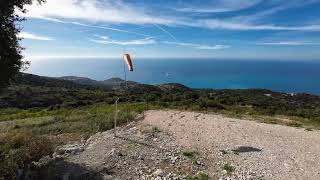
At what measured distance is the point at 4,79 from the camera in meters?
13.5

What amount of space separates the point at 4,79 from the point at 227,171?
8204 mm

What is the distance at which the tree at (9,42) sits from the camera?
13.0 m

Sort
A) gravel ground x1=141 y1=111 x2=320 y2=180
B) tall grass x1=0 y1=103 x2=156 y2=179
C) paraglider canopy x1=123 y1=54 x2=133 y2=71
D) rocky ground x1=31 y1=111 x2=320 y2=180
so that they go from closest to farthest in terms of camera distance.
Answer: tall grass x1=0 y1=103 x2=156 y2=179
rocky ground x1=31 y1=111 x2=320 y2=180
gravel ground x1=141 y1=111 x2=320 y2=180
paraglider canopy x1=123 y1=54 x2=133 y2=71

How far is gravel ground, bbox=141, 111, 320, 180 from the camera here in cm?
1283

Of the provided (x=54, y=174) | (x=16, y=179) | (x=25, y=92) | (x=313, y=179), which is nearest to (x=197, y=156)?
(x=313, y=179)

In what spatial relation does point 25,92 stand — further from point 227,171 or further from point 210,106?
point 227,171

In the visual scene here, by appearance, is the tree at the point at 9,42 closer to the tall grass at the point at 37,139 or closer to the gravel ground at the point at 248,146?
the tall grass at the point at 37,139

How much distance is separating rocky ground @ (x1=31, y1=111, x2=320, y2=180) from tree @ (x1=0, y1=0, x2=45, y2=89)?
11.0 ft

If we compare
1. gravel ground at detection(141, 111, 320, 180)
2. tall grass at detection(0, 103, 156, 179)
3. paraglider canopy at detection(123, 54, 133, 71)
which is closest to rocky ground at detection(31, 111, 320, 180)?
gravel ground at detection(141, 111, 320, 180)

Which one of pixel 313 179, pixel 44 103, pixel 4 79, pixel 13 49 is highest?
pixel 13 49

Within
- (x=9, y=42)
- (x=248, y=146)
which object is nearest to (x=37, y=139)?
(x=9, y=42)

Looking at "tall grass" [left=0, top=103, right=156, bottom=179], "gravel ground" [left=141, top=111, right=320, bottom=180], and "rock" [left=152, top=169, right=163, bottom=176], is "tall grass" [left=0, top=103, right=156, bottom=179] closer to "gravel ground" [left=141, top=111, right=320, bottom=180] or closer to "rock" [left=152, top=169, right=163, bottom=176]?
"gravel ground" [left=141, top=111, right=320, bottom=180]

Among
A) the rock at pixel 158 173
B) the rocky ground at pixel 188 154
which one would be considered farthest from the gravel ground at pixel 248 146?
the rock at pixel 158 173

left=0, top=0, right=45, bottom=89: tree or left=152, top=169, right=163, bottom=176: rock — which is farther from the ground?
left=0, top=0, right=45, bottom=89: tree
